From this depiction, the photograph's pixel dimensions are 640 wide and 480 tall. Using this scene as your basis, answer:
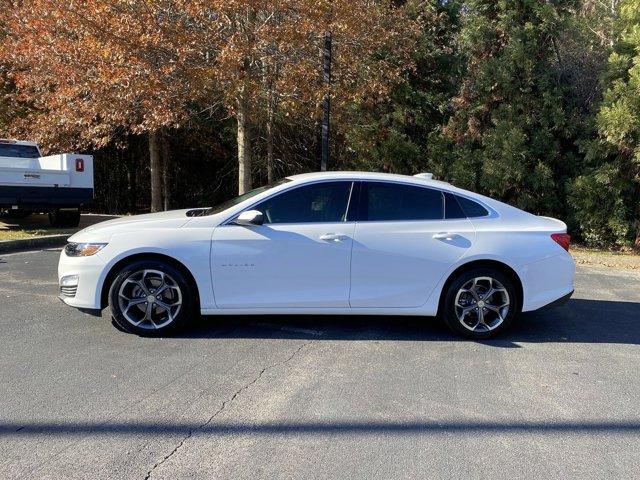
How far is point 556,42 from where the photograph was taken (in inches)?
539

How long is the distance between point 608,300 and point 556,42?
342 inches

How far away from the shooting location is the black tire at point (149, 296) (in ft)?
17.0

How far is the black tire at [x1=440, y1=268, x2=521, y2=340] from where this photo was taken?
17.7ft

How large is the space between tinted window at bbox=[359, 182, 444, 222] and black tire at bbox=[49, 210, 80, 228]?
363 inches

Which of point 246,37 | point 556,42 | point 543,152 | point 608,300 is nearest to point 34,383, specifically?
point 608,300

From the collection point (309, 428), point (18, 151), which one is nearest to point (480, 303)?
point (309, 428)

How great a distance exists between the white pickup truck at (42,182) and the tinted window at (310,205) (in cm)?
787

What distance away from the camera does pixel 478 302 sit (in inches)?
212

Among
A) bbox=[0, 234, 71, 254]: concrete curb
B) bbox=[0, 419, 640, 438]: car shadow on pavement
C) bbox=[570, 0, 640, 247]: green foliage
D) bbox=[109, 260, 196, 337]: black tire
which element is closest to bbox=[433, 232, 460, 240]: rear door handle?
bbox=[0, 419, 640, 438]: car shadow on pavement

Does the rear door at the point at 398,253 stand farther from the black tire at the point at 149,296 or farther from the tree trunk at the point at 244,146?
the tree trunk at the point at 244,146

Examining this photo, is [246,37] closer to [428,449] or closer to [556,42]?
[556,42]

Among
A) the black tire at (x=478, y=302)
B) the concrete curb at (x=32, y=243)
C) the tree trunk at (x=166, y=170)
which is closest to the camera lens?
the black tire at (x=478, y=302)

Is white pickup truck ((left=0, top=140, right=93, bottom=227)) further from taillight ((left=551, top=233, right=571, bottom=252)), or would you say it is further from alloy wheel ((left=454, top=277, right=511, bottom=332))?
taillight ((left=551, top=233, right=571, bottom=252))

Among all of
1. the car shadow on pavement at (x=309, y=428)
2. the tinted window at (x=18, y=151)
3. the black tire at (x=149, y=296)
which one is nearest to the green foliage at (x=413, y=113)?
the tinted window at (x=18, y=151)
